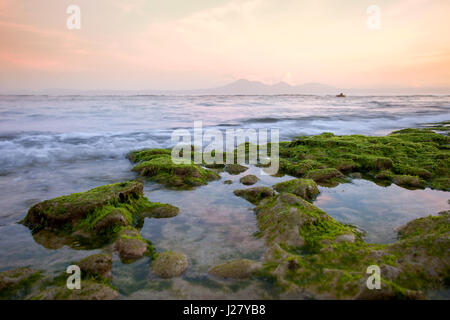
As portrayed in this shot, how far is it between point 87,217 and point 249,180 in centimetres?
401

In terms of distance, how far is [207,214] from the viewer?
5.34 metres

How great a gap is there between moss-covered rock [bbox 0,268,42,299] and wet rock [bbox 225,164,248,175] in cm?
561

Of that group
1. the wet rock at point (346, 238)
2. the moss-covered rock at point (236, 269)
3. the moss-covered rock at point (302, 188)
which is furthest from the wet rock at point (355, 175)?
the moss-covered rock at point (236, 269)

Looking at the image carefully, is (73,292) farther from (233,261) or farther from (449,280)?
(449,280)

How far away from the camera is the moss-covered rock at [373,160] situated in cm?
734

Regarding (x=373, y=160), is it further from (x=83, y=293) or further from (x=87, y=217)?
(x=83, y=293)

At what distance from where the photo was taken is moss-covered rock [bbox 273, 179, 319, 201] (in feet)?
19.5

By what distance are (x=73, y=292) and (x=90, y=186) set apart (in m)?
5.03

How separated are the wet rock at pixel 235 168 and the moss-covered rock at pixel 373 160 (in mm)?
1227

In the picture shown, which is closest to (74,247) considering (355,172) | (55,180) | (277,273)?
(277,273)

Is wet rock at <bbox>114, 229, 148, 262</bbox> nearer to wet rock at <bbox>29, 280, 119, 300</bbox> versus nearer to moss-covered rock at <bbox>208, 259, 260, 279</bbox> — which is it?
wet rock at <bbox>29, 280, 119, 300</bbox>

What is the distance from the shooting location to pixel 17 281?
3260 millimetres
